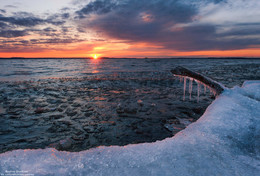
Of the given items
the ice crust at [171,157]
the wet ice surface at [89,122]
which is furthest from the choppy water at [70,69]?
the ice crust at [171,157]

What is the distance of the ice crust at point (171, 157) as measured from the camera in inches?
62.9

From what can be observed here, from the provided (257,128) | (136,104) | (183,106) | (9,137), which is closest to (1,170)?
(9,137)

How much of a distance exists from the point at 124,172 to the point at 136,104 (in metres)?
4.58

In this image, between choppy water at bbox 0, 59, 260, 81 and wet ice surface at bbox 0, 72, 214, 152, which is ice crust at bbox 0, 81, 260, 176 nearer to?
wet ice surface at bbox 0, 72, 214, 152

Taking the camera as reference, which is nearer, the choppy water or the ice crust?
the ice crust

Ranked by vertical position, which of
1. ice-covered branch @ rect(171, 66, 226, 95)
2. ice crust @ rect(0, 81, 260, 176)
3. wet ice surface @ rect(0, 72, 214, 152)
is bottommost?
wet ice surface @ rect(0, 72, 214, 152)

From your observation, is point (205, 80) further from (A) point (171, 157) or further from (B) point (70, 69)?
(B) point (70, 69)

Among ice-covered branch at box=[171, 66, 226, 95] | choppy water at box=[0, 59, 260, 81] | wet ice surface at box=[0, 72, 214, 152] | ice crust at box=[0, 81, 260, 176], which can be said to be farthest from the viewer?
choppy water at box=[0, 59, 260, 81]

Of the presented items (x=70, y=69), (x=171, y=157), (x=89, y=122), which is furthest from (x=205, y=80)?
(x=70, y=69)

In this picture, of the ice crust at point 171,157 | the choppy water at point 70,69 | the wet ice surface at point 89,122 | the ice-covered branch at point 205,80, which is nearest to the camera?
the ice crust at point 171,157

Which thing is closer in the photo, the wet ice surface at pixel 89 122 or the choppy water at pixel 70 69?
the wet ice surface at pixel 89 122

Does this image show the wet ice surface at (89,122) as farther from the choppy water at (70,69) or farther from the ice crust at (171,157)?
the choppy water at (70,69)

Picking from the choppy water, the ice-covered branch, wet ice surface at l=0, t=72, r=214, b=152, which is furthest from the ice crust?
the choppy water

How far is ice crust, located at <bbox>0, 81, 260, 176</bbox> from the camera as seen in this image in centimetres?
160
